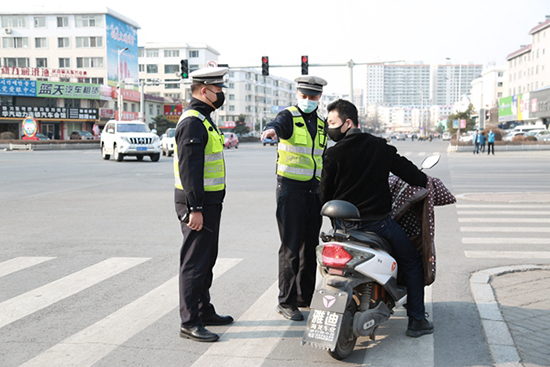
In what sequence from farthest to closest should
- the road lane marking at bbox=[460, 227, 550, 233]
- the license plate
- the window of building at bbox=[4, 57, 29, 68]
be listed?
the window of building at bbox=[4, 57, 29, 68]
the road lane marking at bbox=[460, 227, 550, 233]
the license plate

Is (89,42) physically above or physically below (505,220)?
above

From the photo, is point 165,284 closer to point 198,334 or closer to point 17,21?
point 198,334

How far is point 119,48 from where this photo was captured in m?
81.7

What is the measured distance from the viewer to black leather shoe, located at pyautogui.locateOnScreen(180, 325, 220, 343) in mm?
4293

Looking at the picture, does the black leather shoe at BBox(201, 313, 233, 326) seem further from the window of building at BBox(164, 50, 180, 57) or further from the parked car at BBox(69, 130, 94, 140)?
the window of building at BBox(164, 50, 180, 57)

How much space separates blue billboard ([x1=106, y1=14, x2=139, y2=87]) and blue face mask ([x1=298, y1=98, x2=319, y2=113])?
253ft

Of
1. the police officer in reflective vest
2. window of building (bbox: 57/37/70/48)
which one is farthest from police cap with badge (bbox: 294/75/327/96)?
window of building (bbox: 57/37/70/48)

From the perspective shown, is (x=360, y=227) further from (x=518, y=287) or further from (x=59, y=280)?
(x=59, y=280)

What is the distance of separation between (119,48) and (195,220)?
82.3m

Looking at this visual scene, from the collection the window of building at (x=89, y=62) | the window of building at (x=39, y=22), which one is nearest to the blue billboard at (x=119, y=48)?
the window of building at (x=89, y=62)

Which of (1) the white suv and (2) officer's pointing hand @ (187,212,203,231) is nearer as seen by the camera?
(2) officer's pointing hand @ (187,212,203,231)

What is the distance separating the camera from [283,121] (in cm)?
474

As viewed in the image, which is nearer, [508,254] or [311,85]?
[311,85]

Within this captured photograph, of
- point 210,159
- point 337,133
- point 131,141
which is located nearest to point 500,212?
point 337,133
